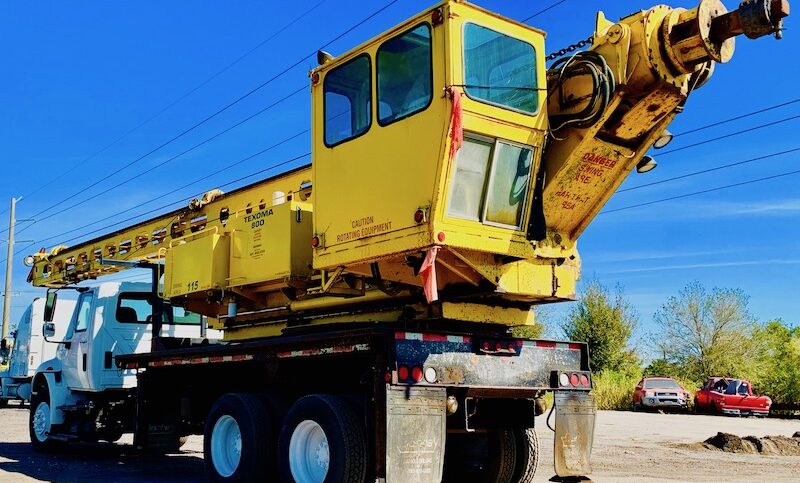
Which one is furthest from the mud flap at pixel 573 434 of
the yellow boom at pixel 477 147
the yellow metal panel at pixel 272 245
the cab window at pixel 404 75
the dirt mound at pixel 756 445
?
the dirt mound at pixel 756 445

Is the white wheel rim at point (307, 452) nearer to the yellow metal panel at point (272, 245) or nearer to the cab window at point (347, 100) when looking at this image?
the yellow metal panel at point (272, 245)

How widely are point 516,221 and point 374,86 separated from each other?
1.82 metres

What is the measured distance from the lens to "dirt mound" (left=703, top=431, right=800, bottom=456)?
14125 millimetres

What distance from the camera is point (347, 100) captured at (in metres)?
7.82

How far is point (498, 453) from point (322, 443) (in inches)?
91.4

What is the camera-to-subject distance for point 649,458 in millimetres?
13055

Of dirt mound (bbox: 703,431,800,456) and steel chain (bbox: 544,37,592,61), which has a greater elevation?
steel chain (bbox: 544,37,592,61)

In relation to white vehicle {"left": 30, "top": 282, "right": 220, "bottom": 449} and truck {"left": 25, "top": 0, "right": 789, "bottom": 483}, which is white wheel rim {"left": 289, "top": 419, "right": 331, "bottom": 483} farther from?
white vehicle {"left": 30, "top": 282, "right": 220, "bottom": 449}

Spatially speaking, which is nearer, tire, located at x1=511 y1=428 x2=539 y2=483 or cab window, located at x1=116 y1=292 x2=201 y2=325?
tire, located at x1=511 y1=428 x2=539 y2=483

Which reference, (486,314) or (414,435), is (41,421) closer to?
(486,314)

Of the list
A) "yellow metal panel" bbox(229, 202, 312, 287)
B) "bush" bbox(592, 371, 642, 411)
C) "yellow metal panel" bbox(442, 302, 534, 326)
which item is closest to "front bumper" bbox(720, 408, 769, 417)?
"bush" bbox(592, 371, 642, 411)

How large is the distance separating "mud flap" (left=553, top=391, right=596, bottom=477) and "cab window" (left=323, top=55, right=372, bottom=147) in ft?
11.0

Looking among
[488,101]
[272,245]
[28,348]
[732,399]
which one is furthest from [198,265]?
[732,399]

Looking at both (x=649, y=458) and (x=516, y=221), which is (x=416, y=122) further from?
(x=649, y=458)
